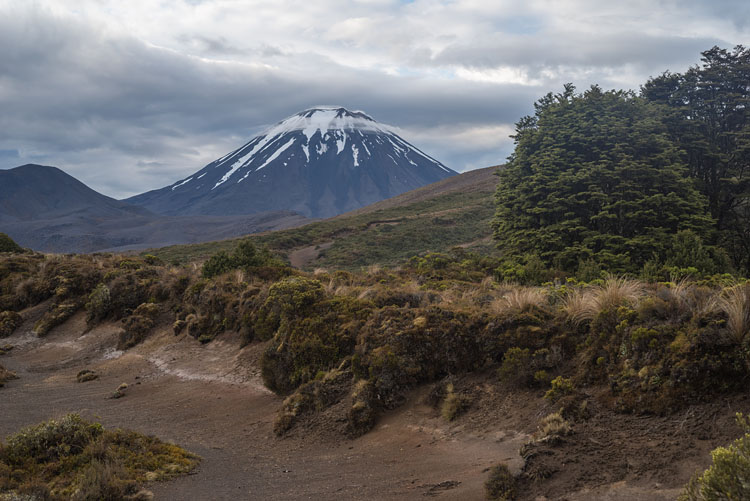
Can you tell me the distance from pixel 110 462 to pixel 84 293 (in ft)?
51.2

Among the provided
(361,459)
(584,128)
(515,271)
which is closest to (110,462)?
(361,459)

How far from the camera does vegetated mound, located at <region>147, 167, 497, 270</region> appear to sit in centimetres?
3675

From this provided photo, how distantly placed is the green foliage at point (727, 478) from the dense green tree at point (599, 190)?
12432 mm

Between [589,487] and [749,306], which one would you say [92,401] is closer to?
[589,487]

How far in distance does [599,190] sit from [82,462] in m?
16.2

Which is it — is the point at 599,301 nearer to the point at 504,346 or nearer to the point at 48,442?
the point at 504,346

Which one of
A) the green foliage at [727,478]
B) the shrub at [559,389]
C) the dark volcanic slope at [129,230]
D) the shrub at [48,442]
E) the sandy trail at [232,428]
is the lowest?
the sandy trail at [232,428]

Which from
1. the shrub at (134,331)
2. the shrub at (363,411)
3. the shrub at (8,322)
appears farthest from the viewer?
the shrub at (8,322)

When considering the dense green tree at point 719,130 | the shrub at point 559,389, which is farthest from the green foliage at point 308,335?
the dense green tree at point 719,130

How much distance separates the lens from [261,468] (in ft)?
21.5

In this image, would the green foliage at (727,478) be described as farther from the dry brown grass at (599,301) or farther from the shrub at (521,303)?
the shrub at (521,303)

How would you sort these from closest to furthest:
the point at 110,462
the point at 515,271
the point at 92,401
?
the point at 110,462 → the point at 92,401 → the point at 515,271

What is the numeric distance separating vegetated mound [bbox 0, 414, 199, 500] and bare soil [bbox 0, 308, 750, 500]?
0.40 metres

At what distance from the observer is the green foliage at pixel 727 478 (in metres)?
3.08
